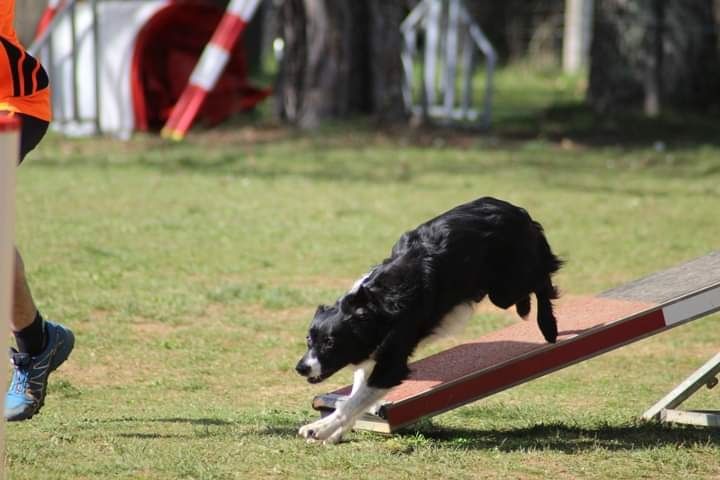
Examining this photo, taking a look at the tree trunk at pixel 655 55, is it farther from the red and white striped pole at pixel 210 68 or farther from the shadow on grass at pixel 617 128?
the red and white striped pole at pixel 210 68

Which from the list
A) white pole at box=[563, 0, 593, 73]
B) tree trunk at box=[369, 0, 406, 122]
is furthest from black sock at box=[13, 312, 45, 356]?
white pole at box=[563, 0, 593, 73]

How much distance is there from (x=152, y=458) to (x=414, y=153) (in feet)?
32.5

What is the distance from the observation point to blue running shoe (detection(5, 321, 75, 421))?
4.51 m

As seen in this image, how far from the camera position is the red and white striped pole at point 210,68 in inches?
562

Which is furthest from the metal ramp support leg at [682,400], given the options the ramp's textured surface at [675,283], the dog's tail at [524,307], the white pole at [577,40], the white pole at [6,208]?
the white pole at [577,40]

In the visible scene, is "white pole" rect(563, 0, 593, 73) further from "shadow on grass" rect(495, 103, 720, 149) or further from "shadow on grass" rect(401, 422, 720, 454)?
"shadow on grass" rect(401, 422, 720, 454)

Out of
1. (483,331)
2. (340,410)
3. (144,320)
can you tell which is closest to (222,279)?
(144,320)

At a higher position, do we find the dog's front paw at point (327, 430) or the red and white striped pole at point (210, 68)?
the red and white striped pole at point (210, 68)

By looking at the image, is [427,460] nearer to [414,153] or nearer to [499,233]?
[499,233]

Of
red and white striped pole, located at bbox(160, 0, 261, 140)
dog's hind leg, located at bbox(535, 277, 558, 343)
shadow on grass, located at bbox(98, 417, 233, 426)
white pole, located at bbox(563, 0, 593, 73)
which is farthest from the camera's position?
white pole, located at bbox(563, 0, 593, 73)

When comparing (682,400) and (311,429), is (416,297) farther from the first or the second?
(682,400)

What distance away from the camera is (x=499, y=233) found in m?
4.91

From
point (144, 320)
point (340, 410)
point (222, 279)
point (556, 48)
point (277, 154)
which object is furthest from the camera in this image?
point (556, 48)

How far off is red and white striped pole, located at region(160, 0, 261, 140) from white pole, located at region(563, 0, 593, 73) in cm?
1391
